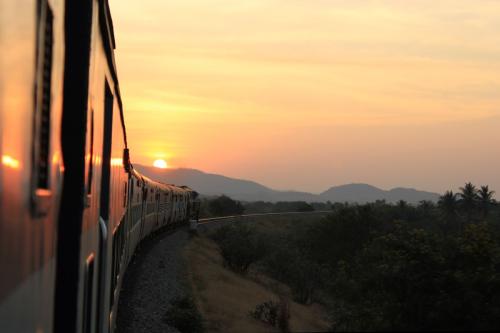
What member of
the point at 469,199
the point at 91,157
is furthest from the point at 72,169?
the point at 469,199

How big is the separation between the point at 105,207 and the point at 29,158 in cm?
405

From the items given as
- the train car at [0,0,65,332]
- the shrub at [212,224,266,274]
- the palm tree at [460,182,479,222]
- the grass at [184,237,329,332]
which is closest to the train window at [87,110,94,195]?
the train car at [0,0,65,332]

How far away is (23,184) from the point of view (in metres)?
2.52

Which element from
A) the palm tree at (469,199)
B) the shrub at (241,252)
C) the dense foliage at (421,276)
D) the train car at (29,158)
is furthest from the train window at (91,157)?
the palm tree at (469,199)

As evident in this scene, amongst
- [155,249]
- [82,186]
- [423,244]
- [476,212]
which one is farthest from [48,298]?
[476,212]

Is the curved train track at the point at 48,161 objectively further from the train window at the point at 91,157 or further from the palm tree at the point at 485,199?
the palm tree at the point at 485,199

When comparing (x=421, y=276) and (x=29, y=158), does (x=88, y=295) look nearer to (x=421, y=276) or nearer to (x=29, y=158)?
(x=29, y=158)

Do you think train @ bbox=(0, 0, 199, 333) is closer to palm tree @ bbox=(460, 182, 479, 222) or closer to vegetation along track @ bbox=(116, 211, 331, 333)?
vegetation along track @ bbox=(116, 211, 331, 333)

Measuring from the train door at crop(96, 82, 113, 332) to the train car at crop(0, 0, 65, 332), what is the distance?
258 cm

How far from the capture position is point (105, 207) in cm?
664

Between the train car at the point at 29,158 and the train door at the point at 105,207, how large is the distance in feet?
8.46

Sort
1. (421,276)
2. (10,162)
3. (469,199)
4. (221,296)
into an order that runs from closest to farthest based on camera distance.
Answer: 1. (10,162)
2. (421,276)
3. (221,296)
4. (469,199)

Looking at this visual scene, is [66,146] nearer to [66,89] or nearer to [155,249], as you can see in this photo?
[66,89]

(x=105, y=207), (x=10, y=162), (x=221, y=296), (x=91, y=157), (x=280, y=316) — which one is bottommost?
(x=221, y=296)
